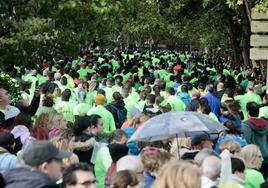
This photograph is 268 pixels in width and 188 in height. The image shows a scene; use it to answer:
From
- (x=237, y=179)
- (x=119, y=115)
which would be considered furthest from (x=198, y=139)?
(x=119, y=115)

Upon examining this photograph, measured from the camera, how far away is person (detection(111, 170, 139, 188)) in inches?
233

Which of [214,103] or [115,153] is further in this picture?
[214,103]

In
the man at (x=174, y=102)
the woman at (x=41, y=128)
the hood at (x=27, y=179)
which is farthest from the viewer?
the man at (x=174, y=102)

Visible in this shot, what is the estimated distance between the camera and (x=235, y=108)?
11.2 metres

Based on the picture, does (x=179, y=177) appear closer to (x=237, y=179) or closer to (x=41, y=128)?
(x=237, y=179)

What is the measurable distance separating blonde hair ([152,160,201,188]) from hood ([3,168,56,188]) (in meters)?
0.91

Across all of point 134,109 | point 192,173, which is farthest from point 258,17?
point 192,173

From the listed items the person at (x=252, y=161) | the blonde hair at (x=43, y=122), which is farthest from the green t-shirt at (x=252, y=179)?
the blonde hair at (x=43, y=122)

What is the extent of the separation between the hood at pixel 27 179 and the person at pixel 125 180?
74 cm

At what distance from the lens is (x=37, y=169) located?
Answer: 560 centimetres

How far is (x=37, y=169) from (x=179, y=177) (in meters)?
1.28

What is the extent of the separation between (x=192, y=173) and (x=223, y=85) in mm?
11906

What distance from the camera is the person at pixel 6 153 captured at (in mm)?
7093

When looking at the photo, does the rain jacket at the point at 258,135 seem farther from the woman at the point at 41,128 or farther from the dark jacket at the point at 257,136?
the woman at the point at 41,128
